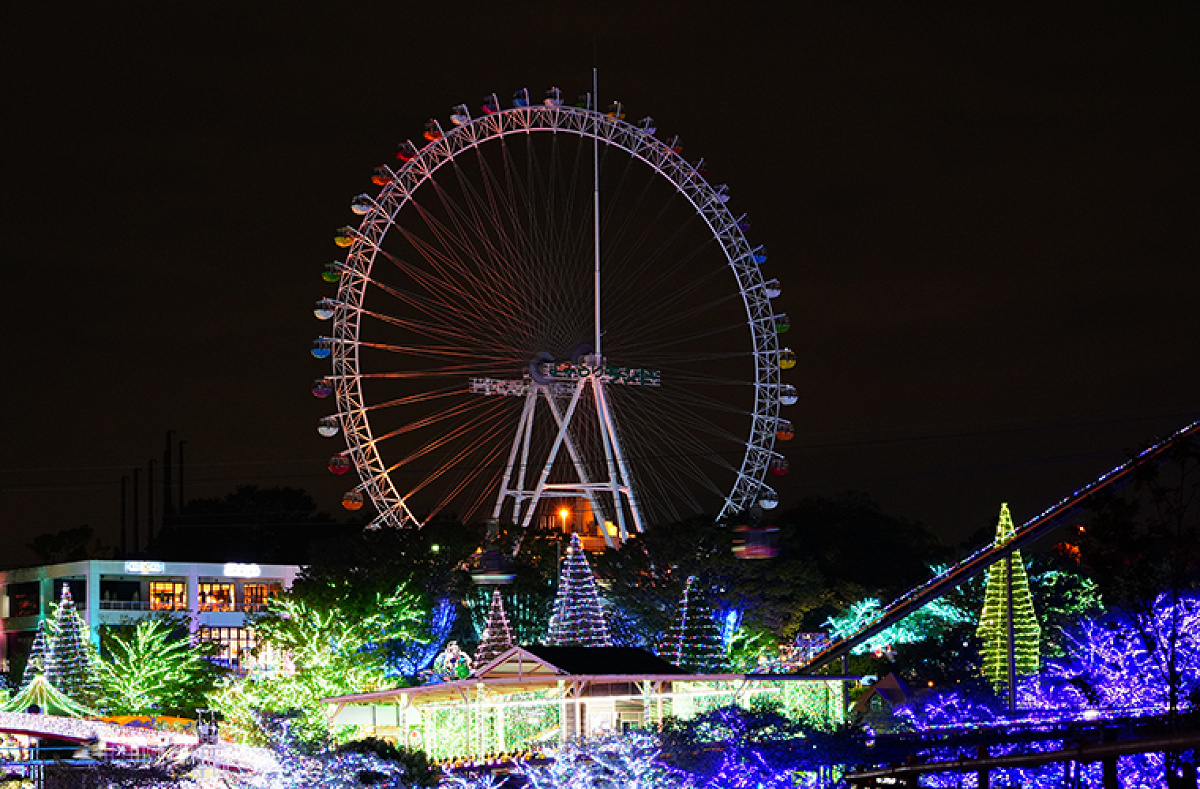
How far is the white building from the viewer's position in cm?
8131

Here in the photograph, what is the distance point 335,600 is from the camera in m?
54.7

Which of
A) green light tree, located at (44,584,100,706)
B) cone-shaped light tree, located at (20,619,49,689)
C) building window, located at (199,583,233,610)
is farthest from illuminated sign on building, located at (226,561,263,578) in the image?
green light tree, located at (44,584,100,706)

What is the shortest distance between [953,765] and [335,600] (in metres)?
47.3

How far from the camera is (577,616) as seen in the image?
42.3 meters

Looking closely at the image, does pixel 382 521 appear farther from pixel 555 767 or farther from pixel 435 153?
pixel 555 767

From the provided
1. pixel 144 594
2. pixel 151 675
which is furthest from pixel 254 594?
pixel 151 675

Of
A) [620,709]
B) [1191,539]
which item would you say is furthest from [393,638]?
[1191,539]

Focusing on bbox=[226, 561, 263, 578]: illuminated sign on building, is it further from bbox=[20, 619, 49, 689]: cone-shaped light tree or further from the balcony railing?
bbox=[20, 619, 49, 689]: cone-shaped light tree

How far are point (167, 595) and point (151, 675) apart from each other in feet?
91.5

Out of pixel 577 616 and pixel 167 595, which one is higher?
pixel 167 595

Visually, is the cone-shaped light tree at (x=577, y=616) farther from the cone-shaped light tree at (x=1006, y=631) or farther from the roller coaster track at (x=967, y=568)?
the cone-shaped light tree at (x=1006, y=631)

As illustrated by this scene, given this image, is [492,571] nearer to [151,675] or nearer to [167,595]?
[151,675]

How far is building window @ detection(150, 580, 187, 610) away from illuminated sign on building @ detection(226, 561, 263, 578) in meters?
2.62

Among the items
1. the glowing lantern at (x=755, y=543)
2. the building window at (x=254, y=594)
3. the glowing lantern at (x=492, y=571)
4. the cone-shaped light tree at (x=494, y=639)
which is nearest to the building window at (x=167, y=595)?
the building window at (x=254, y=594)
